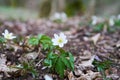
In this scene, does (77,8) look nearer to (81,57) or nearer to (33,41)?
(81,57)

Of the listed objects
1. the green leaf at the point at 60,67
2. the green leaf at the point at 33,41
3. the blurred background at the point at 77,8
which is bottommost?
the green leaf at the point at 60,67

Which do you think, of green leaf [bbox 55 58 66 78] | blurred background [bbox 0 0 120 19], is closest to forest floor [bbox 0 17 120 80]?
green leaf [bbox 55 58 66 78]

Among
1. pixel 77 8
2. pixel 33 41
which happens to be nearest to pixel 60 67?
pixel 33 41

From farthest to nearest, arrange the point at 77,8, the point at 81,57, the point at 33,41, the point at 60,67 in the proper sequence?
1. the point at 77,8
2. the point at 81,57
3. the point at 33,41
4. the point at 60,67

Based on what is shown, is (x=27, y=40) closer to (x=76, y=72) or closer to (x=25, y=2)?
(x=76, y=72)

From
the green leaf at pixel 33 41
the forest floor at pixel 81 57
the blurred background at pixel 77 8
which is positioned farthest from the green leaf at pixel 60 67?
the blurred background at pixel 77 8

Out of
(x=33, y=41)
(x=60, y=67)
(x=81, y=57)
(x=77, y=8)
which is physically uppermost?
(x=77, y=8)

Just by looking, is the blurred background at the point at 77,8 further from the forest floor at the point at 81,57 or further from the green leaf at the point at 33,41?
the green leaf at the point at 33,41

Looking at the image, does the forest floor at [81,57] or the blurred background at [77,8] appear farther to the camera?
the blurred background at [77,8]

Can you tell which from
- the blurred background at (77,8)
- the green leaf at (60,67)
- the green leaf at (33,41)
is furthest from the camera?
the blurred background at (77,8)

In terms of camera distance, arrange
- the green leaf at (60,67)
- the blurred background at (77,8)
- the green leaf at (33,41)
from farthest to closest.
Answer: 1. the blurred background at (77,8)
2. the green leaf at (33,41)
3. the green leaf at (60,67)

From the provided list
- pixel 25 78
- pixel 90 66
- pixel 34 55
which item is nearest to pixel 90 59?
pixel 90 66
